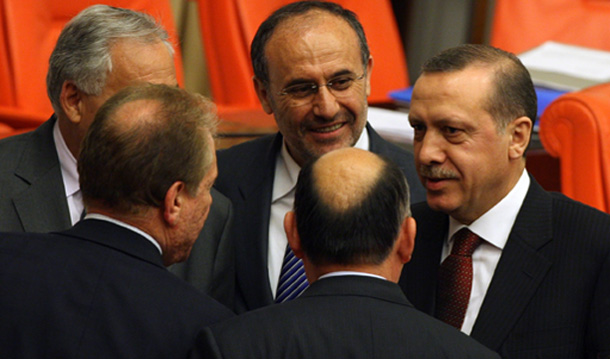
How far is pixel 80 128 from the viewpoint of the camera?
7.20 ft

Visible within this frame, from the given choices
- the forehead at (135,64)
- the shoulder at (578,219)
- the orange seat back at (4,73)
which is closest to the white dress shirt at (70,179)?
the forehead at (135,64)

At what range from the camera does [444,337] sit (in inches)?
56.1

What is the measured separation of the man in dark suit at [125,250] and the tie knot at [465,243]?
54cm

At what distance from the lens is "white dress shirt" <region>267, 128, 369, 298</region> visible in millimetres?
2287

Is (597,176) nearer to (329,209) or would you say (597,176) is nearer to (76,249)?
(329,209)

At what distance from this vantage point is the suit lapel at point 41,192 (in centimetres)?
211

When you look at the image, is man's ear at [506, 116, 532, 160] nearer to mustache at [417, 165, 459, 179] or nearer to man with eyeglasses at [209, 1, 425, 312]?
mustache at [417, 165, 459, 179]

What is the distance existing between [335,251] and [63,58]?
108 centimetres

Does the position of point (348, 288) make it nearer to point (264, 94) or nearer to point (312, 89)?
point (312, 89)

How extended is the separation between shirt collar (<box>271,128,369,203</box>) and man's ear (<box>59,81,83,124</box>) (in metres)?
0.51

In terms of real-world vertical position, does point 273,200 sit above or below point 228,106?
above

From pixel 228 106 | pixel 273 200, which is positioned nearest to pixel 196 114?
pixel 273 200

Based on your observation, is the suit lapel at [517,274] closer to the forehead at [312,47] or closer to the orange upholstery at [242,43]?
the forehead at [312,47]

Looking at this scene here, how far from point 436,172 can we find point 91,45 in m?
0.89
